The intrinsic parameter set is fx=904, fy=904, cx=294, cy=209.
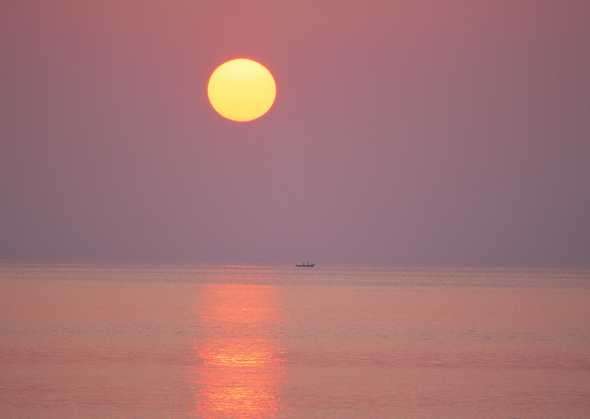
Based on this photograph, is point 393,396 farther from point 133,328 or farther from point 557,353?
point 133,328

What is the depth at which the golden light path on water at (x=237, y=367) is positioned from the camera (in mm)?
19719

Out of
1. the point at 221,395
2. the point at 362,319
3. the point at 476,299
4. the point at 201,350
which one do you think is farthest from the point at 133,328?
the point at 476,299

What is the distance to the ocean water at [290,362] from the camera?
1989 cm

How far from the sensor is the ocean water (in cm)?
1989

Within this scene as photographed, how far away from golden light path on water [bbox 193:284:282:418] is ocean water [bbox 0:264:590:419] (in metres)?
0.05

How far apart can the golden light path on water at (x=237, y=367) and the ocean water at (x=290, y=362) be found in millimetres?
54

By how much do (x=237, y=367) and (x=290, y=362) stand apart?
2132 millimetres

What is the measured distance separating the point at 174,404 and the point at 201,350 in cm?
1069

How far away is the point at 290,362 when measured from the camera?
27.6 m

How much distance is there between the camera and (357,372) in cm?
2539

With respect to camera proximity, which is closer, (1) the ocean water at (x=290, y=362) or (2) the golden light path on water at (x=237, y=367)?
(2) the golden light path on water at (x=237, y=367)

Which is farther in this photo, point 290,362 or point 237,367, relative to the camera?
point 290,362

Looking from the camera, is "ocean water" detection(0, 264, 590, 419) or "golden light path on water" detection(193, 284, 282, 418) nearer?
"golden light path on water" detection(193, 284, 282, 418)

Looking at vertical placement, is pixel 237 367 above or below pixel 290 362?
below
